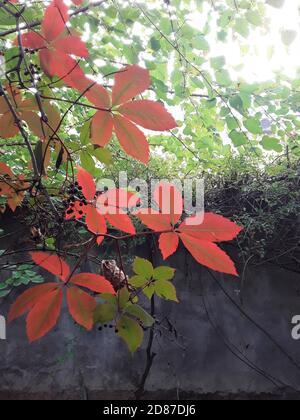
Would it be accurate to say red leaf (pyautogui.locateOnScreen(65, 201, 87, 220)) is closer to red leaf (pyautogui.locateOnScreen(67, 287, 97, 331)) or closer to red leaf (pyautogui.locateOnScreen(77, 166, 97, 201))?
red leaf (pyautogui.locateOnScreen(77, 166, 97, 201))

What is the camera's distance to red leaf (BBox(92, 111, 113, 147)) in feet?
1.76

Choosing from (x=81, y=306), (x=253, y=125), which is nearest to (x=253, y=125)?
(x=253, y=125)

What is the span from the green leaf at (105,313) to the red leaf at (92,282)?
4 centimetres

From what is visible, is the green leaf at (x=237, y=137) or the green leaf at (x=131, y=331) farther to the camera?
the green leaf at (x=237, y=137)

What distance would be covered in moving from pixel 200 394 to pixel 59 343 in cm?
63

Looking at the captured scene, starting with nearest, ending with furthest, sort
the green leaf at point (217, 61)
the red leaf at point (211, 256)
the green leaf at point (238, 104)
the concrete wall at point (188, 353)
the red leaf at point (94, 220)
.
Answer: the red leaf at point (211, 256) < the red leaf at point (94, 220) < the green leaf at point (238, 104) < the green leaf at point (217, 61) < the concrete wall at point (188, 353)

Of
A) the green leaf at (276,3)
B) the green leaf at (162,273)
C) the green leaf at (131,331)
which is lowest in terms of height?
the green leaf at (131,331)

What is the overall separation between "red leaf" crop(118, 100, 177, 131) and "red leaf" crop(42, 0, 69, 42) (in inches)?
7.2

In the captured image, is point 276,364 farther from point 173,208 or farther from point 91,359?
point 173,208

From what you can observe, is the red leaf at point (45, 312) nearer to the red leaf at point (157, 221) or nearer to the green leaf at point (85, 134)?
the red leaf at point (157, 221)

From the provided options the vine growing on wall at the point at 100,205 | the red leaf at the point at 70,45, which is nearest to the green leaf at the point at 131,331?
the vine growing on wall at the point at 100,205

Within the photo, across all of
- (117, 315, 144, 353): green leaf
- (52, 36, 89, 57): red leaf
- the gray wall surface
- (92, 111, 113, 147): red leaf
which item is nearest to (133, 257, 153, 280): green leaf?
(117, 315, 144, 353): green leaf

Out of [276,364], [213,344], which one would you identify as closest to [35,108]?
[213,344]

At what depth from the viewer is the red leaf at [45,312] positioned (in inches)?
20.6
